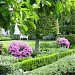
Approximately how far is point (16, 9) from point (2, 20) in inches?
5.8

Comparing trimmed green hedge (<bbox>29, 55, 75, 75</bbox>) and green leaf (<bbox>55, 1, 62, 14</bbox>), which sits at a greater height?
green leaf (<bbox>55, 1, 62, 14</bbox>)

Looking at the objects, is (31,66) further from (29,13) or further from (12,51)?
(29,13)

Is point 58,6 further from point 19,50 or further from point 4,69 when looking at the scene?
point 19,50

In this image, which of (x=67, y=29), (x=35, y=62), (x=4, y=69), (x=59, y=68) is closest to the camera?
(x=4, y=69)

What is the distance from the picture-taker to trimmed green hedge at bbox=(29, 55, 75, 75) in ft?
23.0

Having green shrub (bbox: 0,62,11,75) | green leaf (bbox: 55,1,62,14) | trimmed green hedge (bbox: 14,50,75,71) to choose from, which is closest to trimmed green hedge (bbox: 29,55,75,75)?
trimmed green hedge (bbox: 14,50,75,71)

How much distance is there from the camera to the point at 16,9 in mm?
2125

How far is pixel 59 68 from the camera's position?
8.08 m

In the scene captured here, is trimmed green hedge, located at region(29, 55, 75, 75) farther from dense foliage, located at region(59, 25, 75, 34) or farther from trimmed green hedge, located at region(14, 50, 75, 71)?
dense foliage, located at region(59, 25, 75, 34)

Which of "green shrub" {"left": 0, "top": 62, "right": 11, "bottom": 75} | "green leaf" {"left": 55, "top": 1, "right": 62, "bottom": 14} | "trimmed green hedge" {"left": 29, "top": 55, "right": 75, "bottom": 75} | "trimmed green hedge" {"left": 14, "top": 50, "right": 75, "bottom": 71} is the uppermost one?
"green leaf" {"left": 55, "top": 1, "right": 62, "bottom": 14}

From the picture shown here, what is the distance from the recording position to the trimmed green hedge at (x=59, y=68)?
23.0 ft

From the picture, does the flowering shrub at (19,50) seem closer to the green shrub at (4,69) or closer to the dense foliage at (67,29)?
the green shrub at (4,69)

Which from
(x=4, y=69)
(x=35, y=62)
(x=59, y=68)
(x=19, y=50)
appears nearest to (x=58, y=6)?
(x=4, y=69)

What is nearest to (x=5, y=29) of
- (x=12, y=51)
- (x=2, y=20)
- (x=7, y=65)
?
(x=2, y=20)
